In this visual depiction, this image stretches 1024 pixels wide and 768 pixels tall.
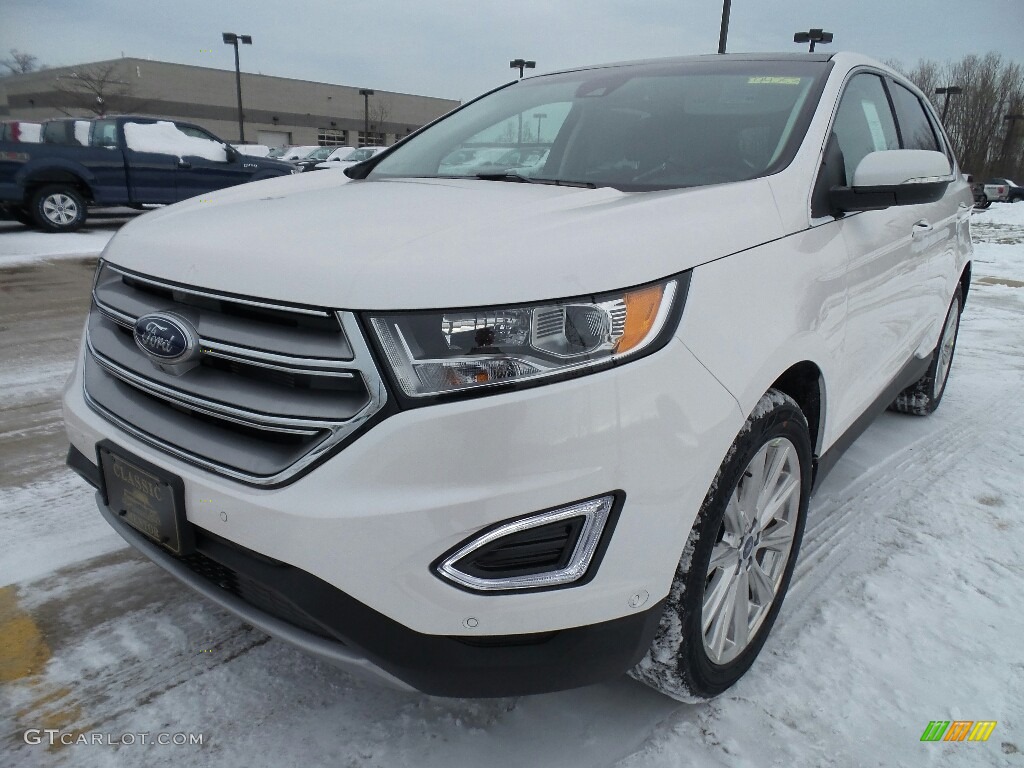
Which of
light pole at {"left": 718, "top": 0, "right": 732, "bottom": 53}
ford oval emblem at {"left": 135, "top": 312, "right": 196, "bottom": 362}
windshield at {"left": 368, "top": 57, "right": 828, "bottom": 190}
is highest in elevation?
light pole at {"left": 718, "top": 0, "right": 732, "bottom": 53}

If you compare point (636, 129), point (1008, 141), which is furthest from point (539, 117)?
point (1008, 141)

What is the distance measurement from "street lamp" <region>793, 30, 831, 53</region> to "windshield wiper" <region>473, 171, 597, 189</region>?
16.4 m

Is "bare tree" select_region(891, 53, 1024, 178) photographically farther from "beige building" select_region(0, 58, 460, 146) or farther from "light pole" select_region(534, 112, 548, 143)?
"light pole" select_region(534, 112, 548, 143)

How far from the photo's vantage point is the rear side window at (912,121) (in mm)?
3196

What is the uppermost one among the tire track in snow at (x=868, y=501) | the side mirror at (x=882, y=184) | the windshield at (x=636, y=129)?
the windshield at (x=636, y=129)

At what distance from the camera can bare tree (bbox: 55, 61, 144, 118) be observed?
42531 millimetres

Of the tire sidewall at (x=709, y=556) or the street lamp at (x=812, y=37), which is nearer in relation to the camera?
the tire sidewall at (x=709, y=556)

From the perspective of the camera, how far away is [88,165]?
10.7m

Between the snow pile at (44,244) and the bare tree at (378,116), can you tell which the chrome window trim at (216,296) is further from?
the bare tree at (378,116)

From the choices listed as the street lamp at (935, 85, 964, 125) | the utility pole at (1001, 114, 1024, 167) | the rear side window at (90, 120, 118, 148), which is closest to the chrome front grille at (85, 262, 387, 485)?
the rear side window at (90, 120, 118, 148)

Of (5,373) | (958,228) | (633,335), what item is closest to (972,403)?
(958,228)

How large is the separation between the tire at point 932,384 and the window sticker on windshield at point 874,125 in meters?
1.52

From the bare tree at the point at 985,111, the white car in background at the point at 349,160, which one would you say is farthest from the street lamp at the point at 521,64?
the bare tree at the point at 985,111

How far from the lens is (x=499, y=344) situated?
1.39m
